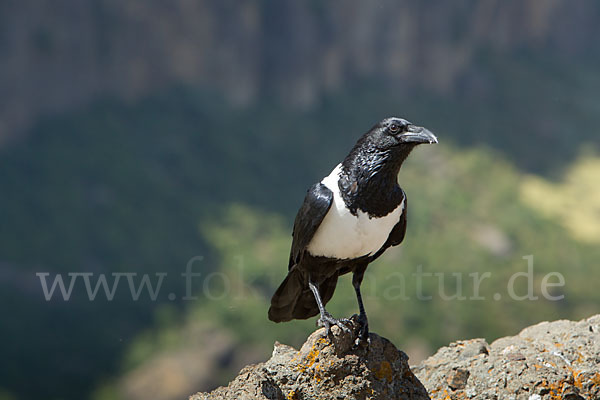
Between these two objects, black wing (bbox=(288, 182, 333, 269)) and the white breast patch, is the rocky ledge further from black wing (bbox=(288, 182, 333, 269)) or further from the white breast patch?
black wing (bbox=(288, 182, 333, 269))

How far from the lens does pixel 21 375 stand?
23.8 metres

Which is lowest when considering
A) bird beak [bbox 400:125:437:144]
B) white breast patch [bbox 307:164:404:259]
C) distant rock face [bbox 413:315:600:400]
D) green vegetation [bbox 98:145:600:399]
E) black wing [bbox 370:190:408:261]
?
distant rock face [bbox 413:315:600:400]

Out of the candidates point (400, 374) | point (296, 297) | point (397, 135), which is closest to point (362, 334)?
point (400, 374)

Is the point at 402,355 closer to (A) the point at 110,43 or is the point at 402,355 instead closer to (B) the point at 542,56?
(A) the point at 110,43

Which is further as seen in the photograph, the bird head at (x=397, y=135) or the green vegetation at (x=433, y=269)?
the green vegetation at (x=433, y=269)

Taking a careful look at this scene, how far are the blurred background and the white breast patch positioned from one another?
17826 millimetres

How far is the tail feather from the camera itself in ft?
22.2

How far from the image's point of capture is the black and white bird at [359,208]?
6094 mm

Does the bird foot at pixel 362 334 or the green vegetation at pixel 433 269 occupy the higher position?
the green vegetation at pixel 433 269

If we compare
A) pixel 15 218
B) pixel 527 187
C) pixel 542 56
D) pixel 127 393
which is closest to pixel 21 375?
pixel 127 393

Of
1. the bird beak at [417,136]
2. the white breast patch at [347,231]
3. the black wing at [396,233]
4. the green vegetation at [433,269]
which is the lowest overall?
the white breast patch at [347,231]

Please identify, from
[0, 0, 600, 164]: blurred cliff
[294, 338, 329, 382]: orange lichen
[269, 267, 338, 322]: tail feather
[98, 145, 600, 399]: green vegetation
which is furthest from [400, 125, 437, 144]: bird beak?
[0, 0, 600, 164]: blurred cliff

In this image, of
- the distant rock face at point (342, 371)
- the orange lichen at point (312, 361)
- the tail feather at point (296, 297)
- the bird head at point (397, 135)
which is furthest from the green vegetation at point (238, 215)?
the bird head at point (397, 135)

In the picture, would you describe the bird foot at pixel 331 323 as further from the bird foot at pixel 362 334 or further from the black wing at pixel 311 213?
the black wing at pixel 311 213
